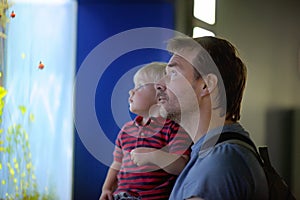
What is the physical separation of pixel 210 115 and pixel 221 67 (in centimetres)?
8

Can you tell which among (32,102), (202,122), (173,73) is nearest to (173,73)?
(173,73)

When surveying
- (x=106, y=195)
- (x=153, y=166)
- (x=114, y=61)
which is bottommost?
(x=106, y=195)

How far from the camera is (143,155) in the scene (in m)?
1.00

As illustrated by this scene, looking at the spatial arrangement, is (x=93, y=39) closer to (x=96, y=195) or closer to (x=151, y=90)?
(x=151, y=90)

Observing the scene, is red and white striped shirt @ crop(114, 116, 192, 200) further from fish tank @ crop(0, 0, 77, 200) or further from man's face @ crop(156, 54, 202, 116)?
fish tank @ crop(0, 0, 77, 200)

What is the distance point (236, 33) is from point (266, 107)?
0.68 ft

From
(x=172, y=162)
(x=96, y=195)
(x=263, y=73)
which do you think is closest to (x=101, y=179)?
(x=96, y=195)

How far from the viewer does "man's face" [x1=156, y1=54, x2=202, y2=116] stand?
71 centimetres

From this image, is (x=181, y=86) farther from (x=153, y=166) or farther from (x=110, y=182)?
(x=110, y=182)

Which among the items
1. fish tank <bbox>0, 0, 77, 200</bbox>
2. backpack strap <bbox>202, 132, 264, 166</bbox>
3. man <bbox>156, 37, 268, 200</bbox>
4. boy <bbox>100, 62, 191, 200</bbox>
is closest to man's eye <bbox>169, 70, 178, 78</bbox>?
man <bbox>156, 37, 268, 200</bbox>

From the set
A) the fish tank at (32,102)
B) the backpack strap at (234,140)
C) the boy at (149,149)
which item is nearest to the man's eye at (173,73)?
the backpack strap at (234,140)

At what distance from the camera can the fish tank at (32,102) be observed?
133 cm

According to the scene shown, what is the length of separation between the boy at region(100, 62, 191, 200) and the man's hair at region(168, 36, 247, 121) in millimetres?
284

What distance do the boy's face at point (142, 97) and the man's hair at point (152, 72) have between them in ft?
0.04
